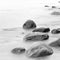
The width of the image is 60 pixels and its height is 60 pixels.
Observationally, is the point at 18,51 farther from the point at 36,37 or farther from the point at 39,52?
the point at 36,37

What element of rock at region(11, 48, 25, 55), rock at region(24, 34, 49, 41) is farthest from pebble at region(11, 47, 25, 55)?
rock at region(24, 34, 49, 41)

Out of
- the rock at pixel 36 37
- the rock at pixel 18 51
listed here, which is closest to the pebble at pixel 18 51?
the rock at pixel 18 51

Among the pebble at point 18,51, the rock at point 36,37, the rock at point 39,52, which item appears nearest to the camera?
the rock at point 39,52

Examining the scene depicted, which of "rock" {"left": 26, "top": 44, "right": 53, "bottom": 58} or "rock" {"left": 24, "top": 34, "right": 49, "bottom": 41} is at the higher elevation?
"rock" {"left": 24, "top": 34, "right": 49, "bottom": 41}

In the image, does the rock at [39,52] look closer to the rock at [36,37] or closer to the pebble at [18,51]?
the pebble at [18,51]

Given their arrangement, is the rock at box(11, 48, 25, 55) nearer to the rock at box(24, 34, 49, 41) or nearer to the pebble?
the pebble

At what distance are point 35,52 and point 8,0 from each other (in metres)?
6.05

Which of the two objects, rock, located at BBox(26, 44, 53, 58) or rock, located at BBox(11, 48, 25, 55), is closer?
rock, located at BBox(26, 44, 53, 58)

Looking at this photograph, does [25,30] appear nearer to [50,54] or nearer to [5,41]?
[5,41]

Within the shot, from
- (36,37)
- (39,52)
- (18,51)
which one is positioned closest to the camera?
(39,52)

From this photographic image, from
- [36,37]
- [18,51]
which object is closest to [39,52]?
[18,51]

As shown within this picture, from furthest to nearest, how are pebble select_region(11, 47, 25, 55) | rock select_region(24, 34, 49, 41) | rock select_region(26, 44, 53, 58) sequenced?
1. rock select_region(24, 34, 49, 41)
2. pebble select_region(11, 47, 25, 55)
3. rock select_region(26, 44, 53, 58)

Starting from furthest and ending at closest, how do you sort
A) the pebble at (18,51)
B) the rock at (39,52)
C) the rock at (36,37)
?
the rock at (36,37) → the pebble at (18,51) → the rock at (39,52)

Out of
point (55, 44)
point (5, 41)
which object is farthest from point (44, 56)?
point (5, 41)
